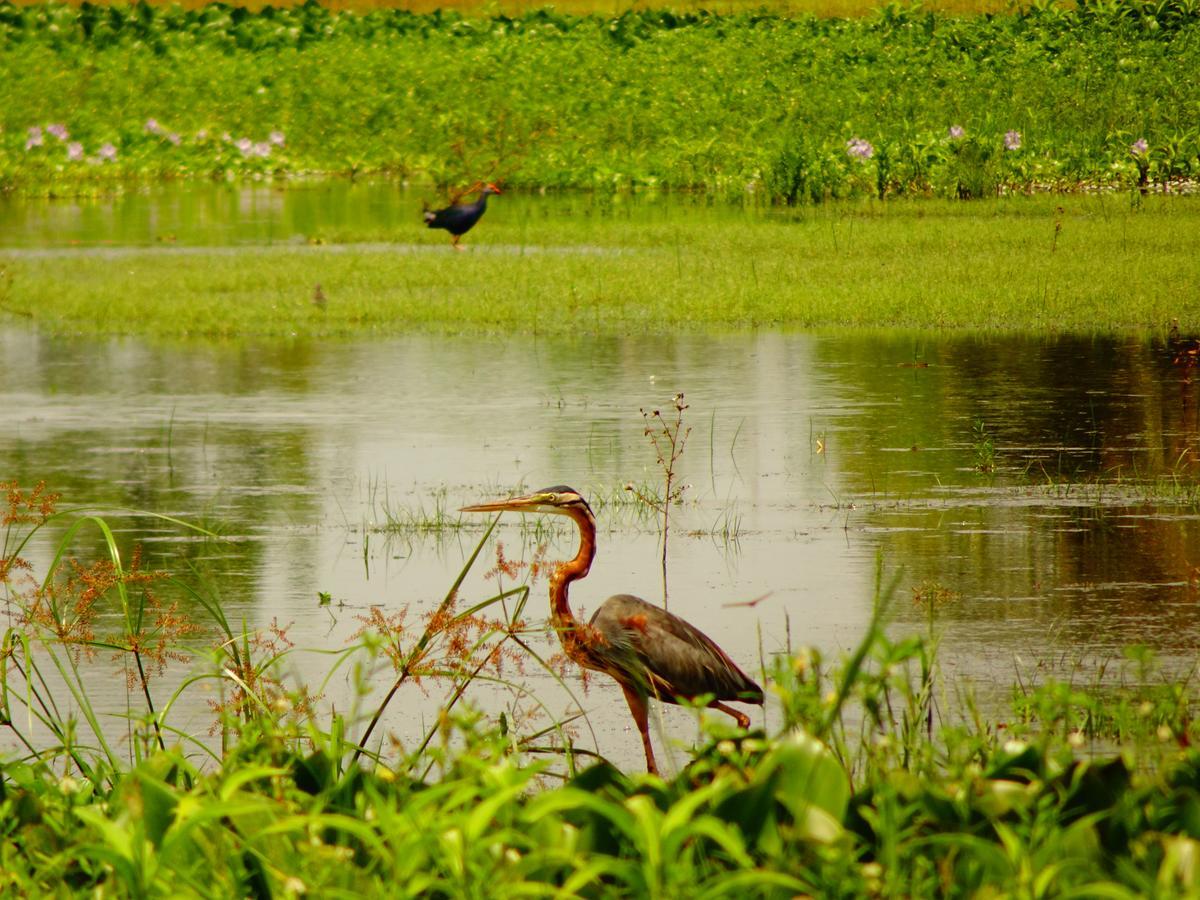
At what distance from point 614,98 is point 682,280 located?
14.7 meters

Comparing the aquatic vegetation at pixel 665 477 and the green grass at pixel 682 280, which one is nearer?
the aquatic vegetation at pixel 665 477

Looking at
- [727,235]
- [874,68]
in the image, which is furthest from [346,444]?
[874,68]

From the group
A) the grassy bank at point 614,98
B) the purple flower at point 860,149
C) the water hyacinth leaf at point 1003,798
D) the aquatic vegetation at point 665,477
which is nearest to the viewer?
the water hyacinth leaf at point 1003,798

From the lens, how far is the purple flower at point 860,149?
23.8 metres

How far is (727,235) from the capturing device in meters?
19.9

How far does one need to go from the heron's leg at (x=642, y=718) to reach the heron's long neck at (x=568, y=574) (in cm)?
26

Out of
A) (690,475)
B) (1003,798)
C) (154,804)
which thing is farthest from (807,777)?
(690,475)

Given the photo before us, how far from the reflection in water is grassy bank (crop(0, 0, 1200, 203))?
33.7 feet

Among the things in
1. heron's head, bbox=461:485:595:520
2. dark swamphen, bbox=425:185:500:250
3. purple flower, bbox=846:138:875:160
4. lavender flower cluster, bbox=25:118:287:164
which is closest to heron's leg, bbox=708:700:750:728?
heron's head, bbox=461:485:595:520

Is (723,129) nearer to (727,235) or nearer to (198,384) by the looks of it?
(727,235)

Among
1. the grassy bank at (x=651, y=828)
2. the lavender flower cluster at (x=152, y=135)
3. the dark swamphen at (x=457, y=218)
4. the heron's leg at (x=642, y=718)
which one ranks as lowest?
the heron's leg at (x=642, y=718)

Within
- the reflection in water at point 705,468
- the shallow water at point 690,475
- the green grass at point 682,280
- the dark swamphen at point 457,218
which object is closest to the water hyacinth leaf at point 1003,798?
the shallow water at point 690,475

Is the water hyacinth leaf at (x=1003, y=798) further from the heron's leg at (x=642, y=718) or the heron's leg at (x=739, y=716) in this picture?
the heron's leg at (x=739, y=716)

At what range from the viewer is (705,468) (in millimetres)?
9883
